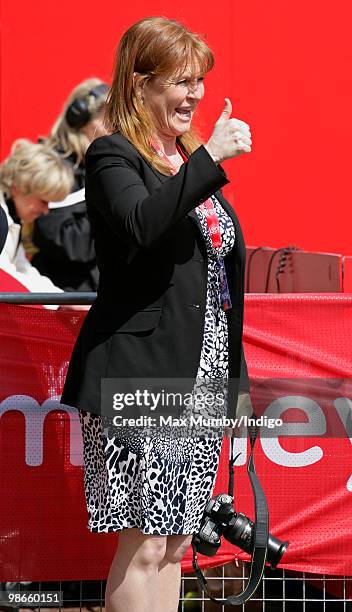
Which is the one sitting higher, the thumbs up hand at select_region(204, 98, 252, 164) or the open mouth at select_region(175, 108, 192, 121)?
the open mouth at select_region(175, 108, 192, 121)

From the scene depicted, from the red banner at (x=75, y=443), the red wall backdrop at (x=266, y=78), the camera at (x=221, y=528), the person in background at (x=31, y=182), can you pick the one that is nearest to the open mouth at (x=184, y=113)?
the red banner at (x=75, y=443)

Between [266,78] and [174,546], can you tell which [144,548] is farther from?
[266,78]

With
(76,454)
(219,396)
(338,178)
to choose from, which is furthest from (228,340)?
(338,178)

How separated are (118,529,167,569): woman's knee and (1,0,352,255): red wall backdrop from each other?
446 cm

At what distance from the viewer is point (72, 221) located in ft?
20.8

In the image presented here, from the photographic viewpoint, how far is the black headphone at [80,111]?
260 inches

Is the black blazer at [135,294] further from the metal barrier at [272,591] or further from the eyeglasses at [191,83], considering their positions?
the metal barrier at [272,591]

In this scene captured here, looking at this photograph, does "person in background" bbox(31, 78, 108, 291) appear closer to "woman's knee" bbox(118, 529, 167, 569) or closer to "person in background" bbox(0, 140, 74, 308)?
"person in background" bbox(0, 140, 74, 308)

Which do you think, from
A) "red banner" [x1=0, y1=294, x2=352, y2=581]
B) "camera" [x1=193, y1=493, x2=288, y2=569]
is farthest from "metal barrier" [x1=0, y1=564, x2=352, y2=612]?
"camera" [x1=193, y1=493, x2=288, y2=569]

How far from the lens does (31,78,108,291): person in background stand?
247 inches

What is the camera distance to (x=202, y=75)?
9.97ft

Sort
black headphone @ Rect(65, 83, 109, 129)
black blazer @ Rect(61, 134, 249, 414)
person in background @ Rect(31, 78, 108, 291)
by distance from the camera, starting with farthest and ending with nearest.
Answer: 1. black headphone @ Rect(65, 83, 109, 129)
2. person in background @ Rect(31, 78, 108, 291)
3. black blazer @ Rect(61, 134, 249, 414)

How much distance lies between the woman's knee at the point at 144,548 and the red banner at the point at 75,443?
930 mm

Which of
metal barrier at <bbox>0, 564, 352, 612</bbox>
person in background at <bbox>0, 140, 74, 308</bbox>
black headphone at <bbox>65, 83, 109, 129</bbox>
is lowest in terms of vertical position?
metal barrier at <bbox>0, 564, 352, 612</bbox>
